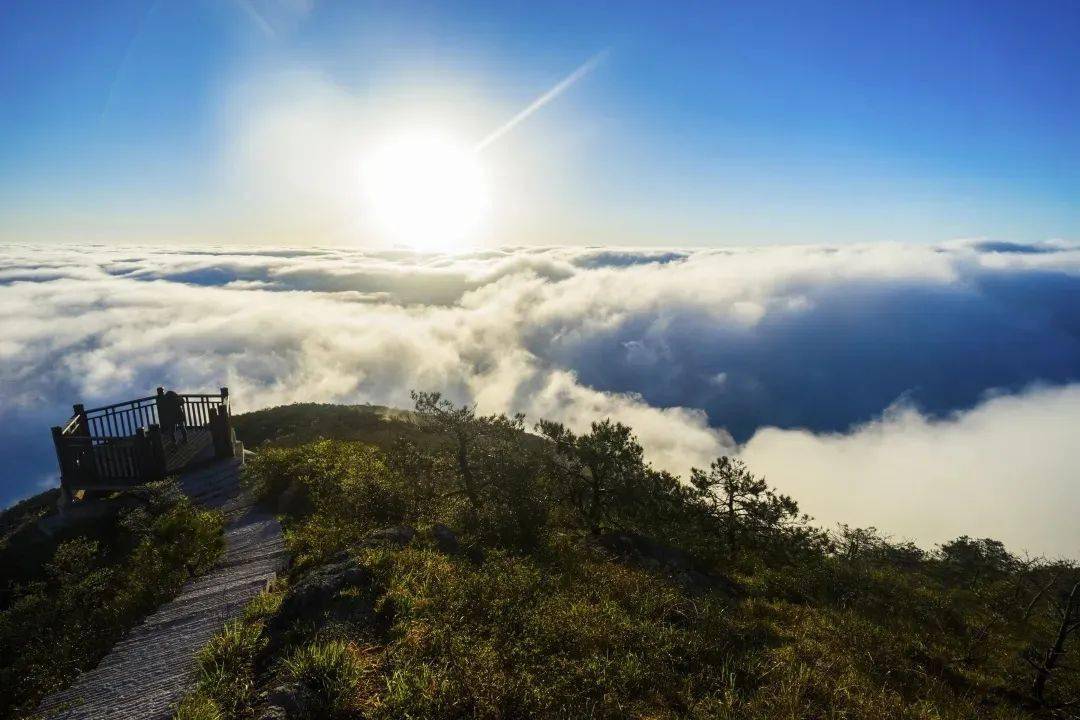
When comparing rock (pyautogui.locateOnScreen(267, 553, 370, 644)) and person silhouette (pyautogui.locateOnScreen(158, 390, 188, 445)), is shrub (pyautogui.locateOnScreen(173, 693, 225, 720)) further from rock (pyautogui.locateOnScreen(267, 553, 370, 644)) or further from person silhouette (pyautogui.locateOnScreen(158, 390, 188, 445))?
person silhouette (pyautogui.locateOnScreen(158, 390, 188, 445))

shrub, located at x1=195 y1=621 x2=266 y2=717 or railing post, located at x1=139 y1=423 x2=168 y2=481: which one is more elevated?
shrub, located at x1=195 y1=621 x2=266 y2=717

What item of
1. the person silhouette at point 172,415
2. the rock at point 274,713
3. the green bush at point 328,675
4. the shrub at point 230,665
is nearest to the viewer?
the rock at point 274,713

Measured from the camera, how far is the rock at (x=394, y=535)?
942 cm

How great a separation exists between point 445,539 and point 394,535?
3.29ft


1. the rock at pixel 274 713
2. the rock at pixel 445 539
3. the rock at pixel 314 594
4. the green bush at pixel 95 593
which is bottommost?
the green bush at pixel 95 593

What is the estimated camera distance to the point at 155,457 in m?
14.3

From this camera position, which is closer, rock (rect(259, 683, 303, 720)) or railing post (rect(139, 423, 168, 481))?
rock (rect(259, 683, 303, 720))

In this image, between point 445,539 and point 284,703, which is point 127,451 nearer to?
point 445,539

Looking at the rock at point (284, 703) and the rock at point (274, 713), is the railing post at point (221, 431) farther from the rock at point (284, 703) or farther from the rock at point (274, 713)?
the rock at point (274, 713)

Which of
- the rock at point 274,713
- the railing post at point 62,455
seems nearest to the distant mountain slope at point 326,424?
the railing post at point 62,455

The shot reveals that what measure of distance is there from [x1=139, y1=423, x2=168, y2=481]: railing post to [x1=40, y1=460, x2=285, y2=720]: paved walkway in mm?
4980

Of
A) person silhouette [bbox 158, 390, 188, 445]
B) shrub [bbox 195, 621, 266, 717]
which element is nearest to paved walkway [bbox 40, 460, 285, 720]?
shrub [bbox 195, 621, 266, 717]

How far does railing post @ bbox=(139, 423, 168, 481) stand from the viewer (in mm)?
14266

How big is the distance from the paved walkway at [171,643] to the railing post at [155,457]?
4.98 metres
